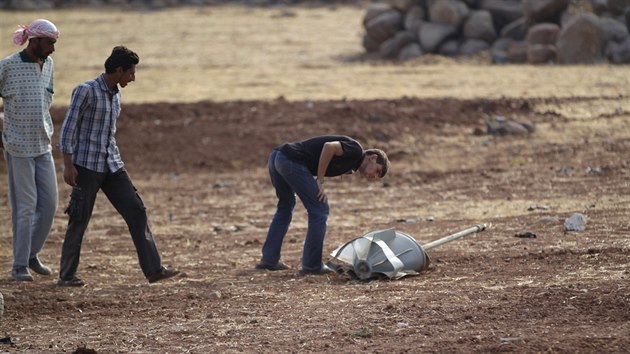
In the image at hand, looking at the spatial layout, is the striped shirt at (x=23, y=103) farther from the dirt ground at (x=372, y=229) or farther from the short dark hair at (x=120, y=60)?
the dirt ground at (x=372, y=229)

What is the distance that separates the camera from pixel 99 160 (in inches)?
344

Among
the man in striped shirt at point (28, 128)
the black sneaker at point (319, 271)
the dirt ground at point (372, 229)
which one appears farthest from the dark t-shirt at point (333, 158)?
the man in striped shirt at point (28, 128)

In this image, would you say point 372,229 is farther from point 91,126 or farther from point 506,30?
point 506,30

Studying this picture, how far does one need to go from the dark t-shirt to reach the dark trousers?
1231 mm

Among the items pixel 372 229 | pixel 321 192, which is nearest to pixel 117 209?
pixel 321 192

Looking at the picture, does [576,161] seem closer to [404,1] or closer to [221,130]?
Result: [221,130]

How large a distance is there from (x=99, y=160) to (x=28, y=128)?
740 mm

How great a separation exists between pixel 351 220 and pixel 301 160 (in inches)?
145

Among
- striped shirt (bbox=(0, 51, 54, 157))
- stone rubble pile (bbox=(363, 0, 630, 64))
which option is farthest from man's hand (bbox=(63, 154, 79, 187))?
stone rubble pile (bbox=(363, 0, 630, 64))

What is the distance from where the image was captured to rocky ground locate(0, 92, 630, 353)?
720 centimetres

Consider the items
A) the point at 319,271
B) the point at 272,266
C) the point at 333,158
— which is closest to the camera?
the point at 333,158

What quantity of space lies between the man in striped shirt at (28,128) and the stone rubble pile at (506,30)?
1635 cm

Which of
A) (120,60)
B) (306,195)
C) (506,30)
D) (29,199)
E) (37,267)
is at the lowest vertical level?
(37,267)

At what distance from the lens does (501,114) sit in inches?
722
